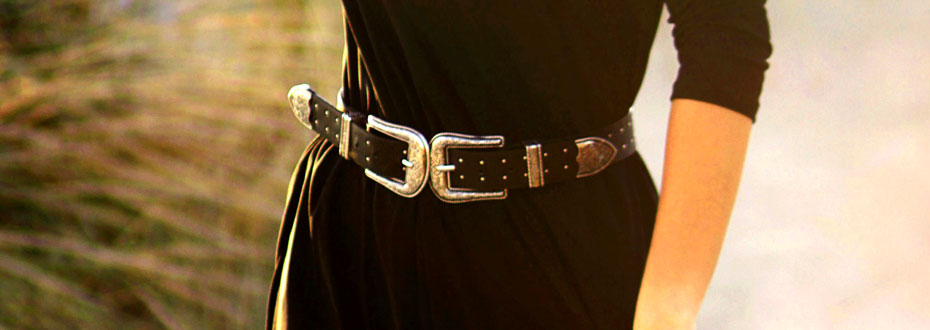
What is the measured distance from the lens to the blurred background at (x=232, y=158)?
2012 mm

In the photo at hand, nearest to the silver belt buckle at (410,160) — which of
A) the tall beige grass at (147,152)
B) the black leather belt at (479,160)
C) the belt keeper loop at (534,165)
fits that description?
the black leather belt at (479,160)

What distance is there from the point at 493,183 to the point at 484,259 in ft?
0.29

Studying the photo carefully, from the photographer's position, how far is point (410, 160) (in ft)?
2.63

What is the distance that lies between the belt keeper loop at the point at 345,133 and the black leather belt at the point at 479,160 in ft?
0.17

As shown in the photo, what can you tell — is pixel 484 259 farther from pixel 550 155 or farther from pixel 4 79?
pixel 4 79

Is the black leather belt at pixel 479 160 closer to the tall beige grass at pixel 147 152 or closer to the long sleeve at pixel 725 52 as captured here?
the long sleeve at pixel 725 52


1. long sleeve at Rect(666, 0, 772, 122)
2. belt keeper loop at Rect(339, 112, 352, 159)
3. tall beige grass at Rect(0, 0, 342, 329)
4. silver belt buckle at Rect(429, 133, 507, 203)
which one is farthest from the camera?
tall beige grass at Rect(0, 0, 342, 329)

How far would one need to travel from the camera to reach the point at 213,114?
2123 mm

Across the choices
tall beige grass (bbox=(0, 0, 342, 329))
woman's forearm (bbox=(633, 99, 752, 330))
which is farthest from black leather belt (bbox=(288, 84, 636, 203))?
tall beige grass (bbox=(0, 0, 342, 329))

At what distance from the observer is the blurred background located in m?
2.01

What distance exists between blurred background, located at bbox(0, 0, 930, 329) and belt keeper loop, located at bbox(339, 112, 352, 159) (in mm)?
1320

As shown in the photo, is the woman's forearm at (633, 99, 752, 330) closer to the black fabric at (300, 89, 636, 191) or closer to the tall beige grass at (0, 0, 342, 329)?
the black fabric at (300, 89, 636, 191)

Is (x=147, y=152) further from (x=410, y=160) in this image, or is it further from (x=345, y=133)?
(x=410, y=160)

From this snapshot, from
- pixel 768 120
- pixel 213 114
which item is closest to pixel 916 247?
pixel 768 120
